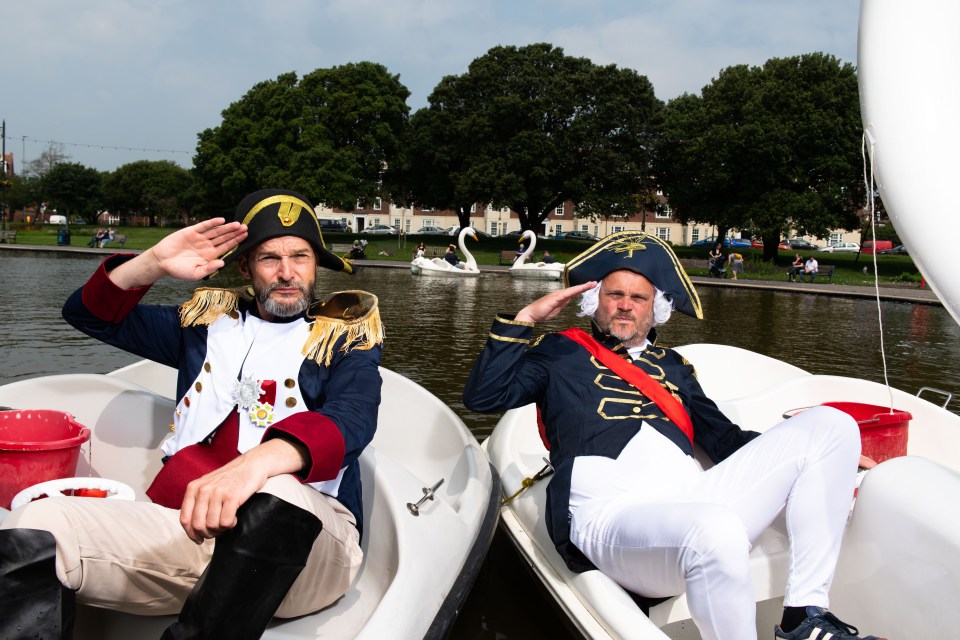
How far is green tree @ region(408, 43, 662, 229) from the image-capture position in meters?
36.1

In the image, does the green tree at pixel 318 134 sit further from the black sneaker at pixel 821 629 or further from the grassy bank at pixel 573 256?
the black sneaker at pixel 821 629

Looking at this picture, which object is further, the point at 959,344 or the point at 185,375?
the point at 959,344

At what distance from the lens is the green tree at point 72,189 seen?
60.4 metres

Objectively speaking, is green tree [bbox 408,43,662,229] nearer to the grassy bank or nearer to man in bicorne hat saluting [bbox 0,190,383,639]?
the grassy bank

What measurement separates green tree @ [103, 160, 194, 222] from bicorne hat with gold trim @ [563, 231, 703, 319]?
69.5m

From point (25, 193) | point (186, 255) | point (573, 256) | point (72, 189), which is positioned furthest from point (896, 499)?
point (25, 193)

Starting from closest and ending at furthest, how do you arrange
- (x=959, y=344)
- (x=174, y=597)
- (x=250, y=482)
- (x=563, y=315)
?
(x=250, y=482)
(x=174, y=597)
(x=959, y=344)
(x=563, y=315)

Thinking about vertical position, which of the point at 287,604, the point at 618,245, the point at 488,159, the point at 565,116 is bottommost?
the point at 287,604

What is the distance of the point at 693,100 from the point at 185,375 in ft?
117

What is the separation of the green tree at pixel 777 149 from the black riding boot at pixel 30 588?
104 feet

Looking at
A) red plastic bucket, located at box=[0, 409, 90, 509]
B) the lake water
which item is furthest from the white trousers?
red plastic bucket, located at box=[0, 409, 90, 509]

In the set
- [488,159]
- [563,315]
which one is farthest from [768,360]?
[488,159]

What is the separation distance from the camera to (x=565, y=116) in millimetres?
37062

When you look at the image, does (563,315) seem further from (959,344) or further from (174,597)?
(174,597)
